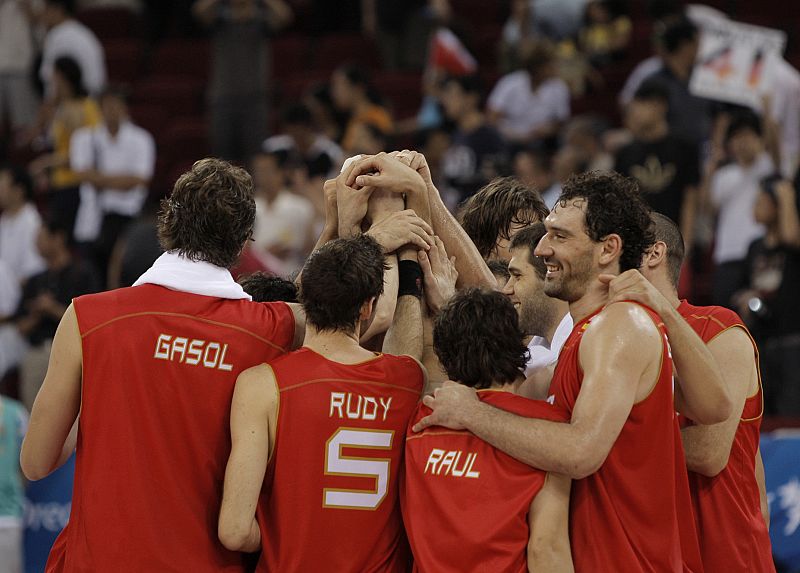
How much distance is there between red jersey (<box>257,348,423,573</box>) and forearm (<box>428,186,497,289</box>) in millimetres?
690

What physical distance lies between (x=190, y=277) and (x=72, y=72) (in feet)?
29.1

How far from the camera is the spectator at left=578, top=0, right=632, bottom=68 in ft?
40.8

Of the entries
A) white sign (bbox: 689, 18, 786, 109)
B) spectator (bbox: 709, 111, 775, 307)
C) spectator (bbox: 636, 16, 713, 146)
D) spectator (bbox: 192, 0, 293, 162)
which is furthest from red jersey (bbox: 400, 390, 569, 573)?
spectator (bbox: 192, 0, 293, 162)

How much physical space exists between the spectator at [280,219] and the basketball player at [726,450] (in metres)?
5.92

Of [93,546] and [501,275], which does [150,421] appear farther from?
[501,275]

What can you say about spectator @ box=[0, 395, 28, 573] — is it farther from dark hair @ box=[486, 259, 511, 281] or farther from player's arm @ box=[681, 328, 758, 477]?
player's arm @ box=[681, 328, 758, 477]

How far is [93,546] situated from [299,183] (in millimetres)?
6988

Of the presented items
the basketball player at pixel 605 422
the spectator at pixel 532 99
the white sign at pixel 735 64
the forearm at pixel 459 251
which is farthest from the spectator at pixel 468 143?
the basketball player at pixel 605 422

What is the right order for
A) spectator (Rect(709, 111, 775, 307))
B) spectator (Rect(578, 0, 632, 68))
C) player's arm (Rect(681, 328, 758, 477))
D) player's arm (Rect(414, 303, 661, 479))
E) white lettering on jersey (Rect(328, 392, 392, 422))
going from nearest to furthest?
player's arm (Rect(414, 303, 661, 479)) < white lettering on jersey (Rect(328, 392, 392, 422)) < player's arm (Rect(681, 328, 758, 477)) < spectator (Rect(709, 111, 775, 307)) < spectator (Rect(578, 0, 632, 68))

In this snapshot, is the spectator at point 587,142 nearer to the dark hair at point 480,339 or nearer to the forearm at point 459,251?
the forearm at point 459,251

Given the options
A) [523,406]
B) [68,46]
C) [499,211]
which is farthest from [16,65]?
[523,406]

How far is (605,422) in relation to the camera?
3.62m

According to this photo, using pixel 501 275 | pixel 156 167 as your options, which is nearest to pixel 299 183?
pixel 156 167

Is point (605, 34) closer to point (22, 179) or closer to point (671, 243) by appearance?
point (22, 179)
